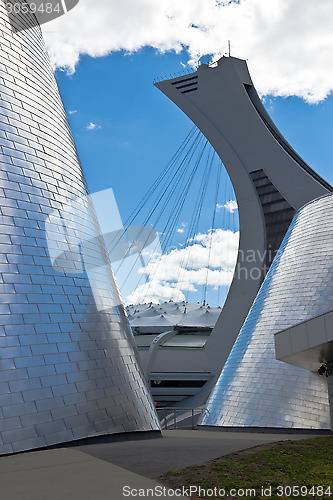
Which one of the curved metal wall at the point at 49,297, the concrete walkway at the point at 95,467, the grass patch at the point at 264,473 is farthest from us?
the curved metal wall at the point at 49,297

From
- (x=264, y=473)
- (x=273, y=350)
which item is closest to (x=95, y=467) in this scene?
(x=264, y=473)

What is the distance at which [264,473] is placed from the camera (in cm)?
771

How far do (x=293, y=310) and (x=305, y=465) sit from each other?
10913 millimetres

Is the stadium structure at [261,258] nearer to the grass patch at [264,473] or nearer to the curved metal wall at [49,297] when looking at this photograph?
the grass patch at [264,473]

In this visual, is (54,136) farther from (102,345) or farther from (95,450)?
(95,450)

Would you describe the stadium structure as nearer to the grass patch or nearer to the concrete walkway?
the grass patch

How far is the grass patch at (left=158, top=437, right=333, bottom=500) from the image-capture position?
662 centimetres

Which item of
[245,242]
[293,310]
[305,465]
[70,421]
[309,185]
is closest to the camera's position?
[305,465]

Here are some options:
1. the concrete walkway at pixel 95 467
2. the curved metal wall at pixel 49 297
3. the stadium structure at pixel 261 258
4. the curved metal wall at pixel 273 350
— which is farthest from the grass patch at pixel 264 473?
the curved metal wall at pixel 273 350

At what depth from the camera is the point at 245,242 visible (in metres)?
42.2

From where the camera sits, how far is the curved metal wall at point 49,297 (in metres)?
10.8

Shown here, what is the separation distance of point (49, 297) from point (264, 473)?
6.84 m

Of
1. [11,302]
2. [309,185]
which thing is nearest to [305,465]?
[11,302]

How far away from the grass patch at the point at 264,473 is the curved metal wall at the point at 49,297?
4.01 m
